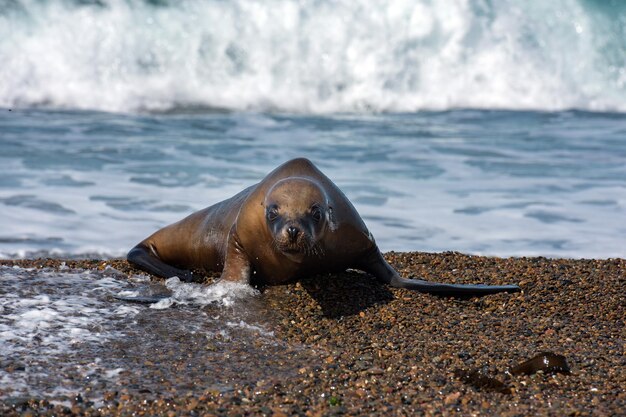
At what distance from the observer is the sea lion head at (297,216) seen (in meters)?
4.85

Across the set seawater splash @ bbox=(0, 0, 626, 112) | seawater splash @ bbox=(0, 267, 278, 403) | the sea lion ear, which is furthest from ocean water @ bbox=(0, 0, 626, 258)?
the sea lion ear

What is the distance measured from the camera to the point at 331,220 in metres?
5.27

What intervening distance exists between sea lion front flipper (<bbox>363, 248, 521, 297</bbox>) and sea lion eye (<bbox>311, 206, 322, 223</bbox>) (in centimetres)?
56

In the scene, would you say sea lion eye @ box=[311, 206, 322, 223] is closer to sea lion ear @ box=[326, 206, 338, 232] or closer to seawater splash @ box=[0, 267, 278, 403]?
sea lion ear @ box=[326, 206, 338, 232]

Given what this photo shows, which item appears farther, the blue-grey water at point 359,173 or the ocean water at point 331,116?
the ocean water at point 331,116

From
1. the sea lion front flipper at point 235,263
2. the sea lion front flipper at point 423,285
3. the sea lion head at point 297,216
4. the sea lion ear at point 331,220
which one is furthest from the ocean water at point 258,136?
the sea lion front flipper at point 423,285

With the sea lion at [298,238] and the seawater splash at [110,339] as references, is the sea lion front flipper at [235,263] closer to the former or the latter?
the sea lion at [298,238]

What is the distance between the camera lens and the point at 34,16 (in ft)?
52.6

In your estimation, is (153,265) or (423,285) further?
(153,265)

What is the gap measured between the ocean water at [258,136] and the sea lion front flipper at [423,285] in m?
0.70

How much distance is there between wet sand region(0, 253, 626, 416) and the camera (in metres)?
3.70

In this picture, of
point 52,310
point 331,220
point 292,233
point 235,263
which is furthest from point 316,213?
point 52,310

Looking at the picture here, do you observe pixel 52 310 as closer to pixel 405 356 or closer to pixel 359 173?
pixel 405 356

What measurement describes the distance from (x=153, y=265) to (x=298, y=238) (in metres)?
1.52
